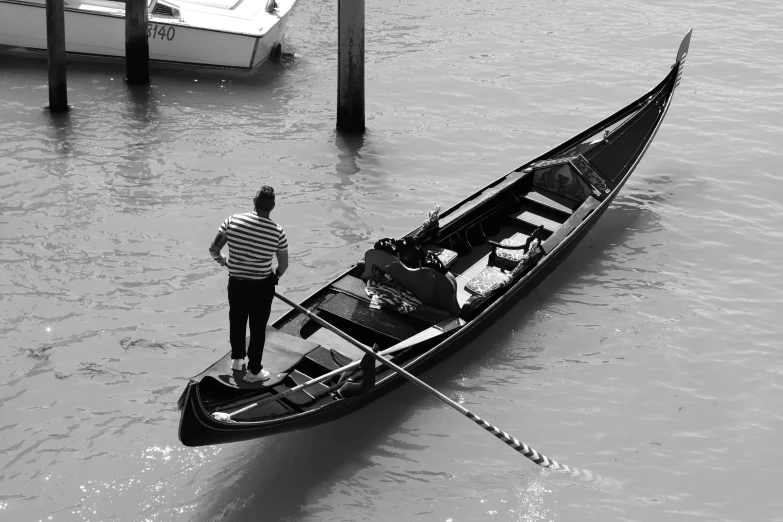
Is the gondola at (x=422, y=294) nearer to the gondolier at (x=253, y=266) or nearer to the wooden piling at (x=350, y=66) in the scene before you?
the gondolier at (x=253, y=266)

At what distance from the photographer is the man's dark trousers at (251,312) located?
5477 millimetres

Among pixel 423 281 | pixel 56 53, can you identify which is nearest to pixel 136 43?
pixel 56 53

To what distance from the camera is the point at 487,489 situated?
580 centimetres

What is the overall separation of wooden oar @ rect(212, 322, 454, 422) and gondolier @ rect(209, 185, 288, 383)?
199mm

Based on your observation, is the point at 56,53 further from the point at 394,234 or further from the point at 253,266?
the point at 253,266

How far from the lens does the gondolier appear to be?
532cm

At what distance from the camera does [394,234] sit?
8.74 metres

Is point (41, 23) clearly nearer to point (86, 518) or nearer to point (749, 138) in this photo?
point (86, 518)

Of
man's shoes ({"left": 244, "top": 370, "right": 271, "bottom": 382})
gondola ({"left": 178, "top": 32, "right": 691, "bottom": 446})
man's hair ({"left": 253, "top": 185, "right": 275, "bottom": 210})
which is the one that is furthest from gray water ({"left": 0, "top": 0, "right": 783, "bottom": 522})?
man's hair ({"left": 253, "top": 185, "right": 275, "bottom": 210})

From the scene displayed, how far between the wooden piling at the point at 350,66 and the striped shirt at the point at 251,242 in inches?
205

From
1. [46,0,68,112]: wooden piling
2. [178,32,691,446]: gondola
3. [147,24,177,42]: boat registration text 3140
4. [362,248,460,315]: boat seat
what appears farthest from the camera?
[147,24,177,42]: boat registration text 3140

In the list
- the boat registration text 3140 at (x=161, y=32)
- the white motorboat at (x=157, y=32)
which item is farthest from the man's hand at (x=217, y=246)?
the boat registration text 3140 at (x=161, y=32)

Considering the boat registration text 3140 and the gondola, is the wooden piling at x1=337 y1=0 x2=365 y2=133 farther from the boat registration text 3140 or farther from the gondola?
the boat registration text 3140

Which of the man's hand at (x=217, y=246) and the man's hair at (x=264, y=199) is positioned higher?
the man's hair at (x=264, y=199)
